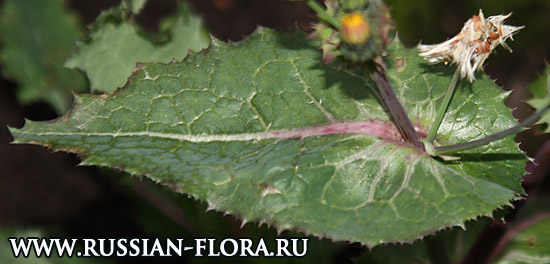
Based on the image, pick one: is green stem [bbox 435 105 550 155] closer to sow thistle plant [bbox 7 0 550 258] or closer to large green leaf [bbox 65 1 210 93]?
sow thistle plant [bbox 7 0 550 258]

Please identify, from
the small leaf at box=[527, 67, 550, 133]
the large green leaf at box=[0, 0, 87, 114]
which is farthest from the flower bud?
the large green leaf at box=[0, 0, 87, 114]

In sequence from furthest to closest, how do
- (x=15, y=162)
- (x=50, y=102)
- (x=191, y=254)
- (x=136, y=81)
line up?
(x=15, y=162) → (x=50, y=102) → (x=191, y=254) → (x=136, y=81)

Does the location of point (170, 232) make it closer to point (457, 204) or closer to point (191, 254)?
point (191, 254)

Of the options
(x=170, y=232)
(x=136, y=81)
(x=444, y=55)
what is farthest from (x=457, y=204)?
(x=170, y=232)

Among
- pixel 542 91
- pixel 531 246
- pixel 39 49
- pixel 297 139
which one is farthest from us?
pixel 39 49

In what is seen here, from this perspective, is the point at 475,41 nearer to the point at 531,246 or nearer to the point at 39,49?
the point at 531,246

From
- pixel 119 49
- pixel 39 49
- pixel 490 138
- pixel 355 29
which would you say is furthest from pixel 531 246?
pixel 39 49

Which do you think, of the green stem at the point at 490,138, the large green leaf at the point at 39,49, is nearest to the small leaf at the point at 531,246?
the green stem at the point at 490,138
